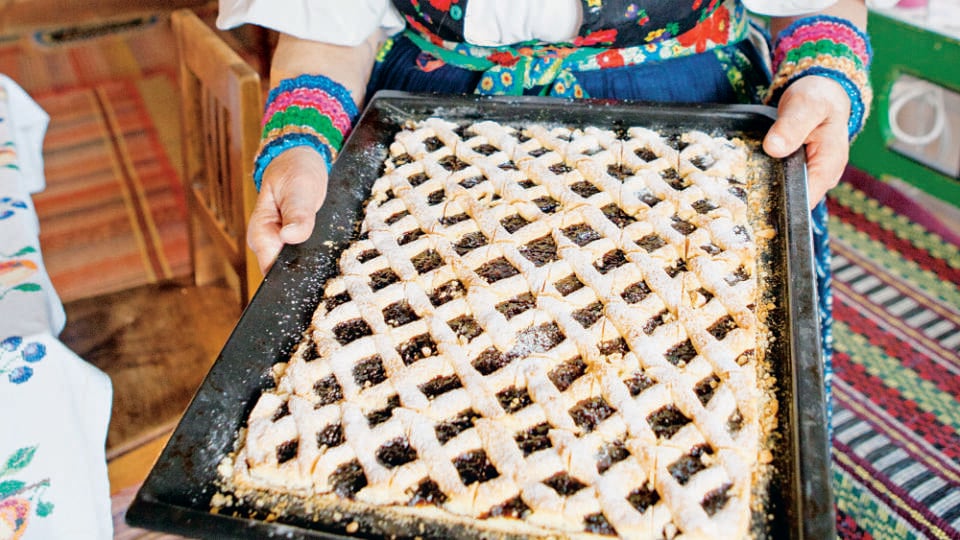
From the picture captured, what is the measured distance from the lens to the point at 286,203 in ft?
3.00

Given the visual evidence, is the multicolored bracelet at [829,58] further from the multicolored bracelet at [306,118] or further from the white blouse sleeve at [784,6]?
the multicolored bracelet at [306,118]

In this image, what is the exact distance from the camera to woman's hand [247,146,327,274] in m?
0.90

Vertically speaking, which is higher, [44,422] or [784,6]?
[784,6]

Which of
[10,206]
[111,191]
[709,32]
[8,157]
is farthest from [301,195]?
[111,191]

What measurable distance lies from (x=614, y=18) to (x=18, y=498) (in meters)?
0.85

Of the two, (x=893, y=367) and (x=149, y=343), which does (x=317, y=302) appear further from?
(x=893, y=367)

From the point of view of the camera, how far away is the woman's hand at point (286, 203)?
2.94ft

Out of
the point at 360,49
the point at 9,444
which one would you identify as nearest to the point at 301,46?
the point at 360,49

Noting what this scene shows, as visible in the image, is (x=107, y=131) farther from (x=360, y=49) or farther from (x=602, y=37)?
(x=602, y=37)

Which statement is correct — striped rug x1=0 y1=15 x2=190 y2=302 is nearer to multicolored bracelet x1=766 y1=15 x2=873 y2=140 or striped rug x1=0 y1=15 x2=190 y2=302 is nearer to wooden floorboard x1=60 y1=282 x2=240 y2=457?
wooden floorboard x1=60 y1=282 x2=240 y2=457

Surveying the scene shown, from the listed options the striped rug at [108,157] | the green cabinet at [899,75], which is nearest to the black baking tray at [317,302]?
the striped rug at [108,157]

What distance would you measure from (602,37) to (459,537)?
694 mm

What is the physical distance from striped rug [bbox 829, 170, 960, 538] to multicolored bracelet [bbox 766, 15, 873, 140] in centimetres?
74

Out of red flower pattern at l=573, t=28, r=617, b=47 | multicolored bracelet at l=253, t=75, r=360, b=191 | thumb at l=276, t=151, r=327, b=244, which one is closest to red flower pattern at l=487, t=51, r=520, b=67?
red flower pattern at l=573, t=28, r=617, b=47
